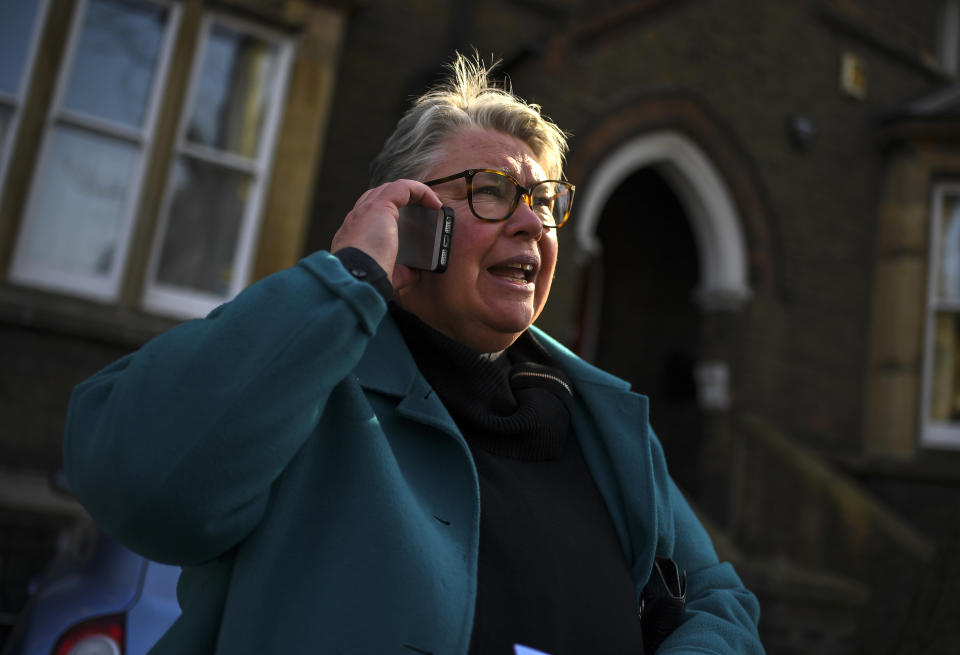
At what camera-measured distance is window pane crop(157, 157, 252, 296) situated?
594 cm

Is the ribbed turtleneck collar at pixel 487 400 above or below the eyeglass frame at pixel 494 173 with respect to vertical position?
below

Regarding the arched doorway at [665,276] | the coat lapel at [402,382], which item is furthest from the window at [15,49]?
the coat lapel at [402,382]

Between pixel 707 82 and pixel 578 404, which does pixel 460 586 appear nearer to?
pixel 578 404

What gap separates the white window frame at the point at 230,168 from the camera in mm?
5824

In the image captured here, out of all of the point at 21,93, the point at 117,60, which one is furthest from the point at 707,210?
the point at 21,93

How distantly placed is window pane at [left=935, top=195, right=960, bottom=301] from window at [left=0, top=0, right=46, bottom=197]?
864 centimetres

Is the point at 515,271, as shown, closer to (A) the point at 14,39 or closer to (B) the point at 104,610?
(B) the point at 104,610

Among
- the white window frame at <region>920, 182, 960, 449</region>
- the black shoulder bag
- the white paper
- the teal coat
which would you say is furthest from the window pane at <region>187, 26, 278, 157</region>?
the white window frame at <region>920, 182, 960, 449</region>

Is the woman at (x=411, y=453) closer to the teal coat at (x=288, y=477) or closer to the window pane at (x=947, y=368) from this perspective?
the teal coat at (x=288, y=477)

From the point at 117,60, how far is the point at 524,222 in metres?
5.07

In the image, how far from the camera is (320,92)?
6.24 m

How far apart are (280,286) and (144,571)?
5.31 feet

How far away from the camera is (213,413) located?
1180 millimetres

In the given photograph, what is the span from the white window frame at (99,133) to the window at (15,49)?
201 millimetres
